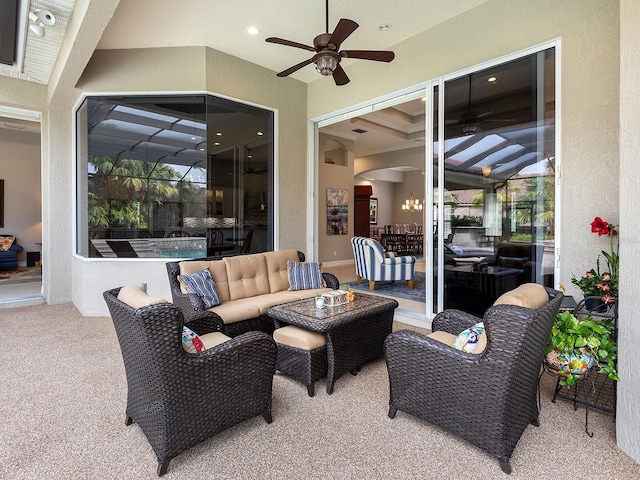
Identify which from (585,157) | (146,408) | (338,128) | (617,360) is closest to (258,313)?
(146,408)

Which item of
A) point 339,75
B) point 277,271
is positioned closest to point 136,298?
point 277,271

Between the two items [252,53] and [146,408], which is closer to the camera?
[146,408]

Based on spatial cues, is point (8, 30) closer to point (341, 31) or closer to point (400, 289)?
point (341, 31)

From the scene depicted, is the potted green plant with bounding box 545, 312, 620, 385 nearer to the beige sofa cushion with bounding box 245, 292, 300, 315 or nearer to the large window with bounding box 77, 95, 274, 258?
the beige sofa cushion with bounding box 245, 292, 300, 315

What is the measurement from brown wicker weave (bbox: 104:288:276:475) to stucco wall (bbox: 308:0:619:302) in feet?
9.86

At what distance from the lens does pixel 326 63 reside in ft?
10.7

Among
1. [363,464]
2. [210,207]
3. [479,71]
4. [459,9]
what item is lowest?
[363,464]

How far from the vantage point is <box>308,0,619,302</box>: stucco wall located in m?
3.07

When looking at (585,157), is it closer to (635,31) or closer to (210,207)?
(635,31)

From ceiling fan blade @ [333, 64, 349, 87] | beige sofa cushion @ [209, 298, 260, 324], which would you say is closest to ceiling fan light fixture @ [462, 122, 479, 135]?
ceiling fan blade @ [333, 64, 349, 87]

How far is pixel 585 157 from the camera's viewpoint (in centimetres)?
320

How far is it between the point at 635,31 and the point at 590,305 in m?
1.92

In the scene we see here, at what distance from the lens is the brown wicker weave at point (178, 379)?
1.76 m

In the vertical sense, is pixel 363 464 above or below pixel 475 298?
below
